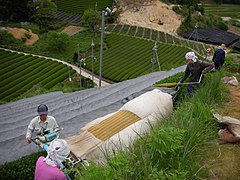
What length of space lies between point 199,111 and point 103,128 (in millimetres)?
1940

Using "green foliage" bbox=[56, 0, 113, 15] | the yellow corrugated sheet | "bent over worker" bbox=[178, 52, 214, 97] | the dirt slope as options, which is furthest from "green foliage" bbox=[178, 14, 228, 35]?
the yellow corrugated sheet

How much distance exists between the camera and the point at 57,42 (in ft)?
131

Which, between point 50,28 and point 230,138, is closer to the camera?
point 230,138

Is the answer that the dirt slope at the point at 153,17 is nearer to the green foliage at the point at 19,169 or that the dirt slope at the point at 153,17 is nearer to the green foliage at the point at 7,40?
the green foliage at the point at 7,40

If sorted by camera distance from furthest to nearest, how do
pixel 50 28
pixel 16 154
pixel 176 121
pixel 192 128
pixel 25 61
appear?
1. pixel 50 28
2. pixel 25 61
3. pixel 16 154
4. pixel 176 121
5. pixel 192 128

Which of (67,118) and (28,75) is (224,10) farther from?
(67,118)

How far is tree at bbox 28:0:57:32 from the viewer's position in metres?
49.6

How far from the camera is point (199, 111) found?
4770 millimetres

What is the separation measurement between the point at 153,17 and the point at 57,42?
2549 cm

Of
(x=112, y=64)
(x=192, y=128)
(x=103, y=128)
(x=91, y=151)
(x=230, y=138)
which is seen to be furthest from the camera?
(x=112, y=64)

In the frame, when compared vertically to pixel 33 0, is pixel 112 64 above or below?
below

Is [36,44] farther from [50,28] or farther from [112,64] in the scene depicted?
[112,64]

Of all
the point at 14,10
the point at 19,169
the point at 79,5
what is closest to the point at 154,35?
the point at 79,5

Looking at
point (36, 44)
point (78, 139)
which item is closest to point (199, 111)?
point (78, 139)
